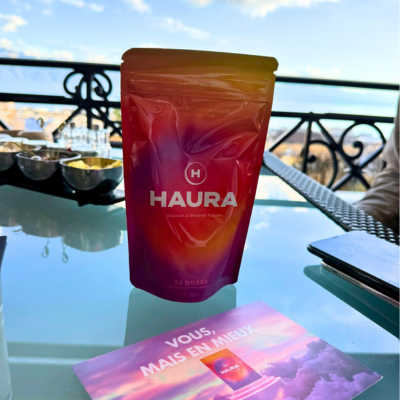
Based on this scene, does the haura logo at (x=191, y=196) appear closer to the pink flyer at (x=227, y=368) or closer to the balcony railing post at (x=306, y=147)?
the pink flyer at (x=227, y=368)

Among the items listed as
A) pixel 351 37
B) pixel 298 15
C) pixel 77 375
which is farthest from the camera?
pixel 298 15

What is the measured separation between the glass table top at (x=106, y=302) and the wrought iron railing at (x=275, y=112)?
1330 millimetres

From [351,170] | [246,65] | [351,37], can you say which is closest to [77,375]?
[246,65]

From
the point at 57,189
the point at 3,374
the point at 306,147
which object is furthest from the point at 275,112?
the point at 3,374

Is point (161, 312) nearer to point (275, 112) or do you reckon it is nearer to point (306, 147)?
point (275, 112)

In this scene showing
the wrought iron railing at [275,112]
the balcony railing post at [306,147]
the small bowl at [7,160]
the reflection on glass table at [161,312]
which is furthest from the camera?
the balcony railing post at [306,147]

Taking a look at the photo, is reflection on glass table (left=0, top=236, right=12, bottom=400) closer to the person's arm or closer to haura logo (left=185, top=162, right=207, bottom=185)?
haura logo (left=185, top=162, right=207, bottom=185)

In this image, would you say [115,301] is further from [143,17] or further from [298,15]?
[143,17]

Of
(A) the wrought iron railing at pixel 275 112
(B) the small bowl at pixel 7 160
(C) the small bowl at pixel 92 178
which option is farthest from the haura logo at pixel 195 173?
(A) the wrought iron railing at pixel 275 112

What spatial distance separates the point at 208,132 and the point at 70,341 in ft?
0.83

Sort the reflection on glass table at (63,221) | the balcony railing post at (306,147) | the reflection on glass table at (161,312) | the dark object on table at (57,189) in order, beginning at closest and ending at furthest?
1. the reflection on glass table at (161,312)
2. the reflection on glass table at (63,221)
3. the dark object on table at (57,189)
4. the balcony railing post at (306,147)

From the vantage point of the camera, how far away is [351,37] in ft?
20.8

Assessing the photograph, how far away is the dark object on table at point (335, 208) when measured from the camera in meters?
0.64

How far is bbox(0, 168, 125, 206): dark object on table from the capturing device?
0.70m
